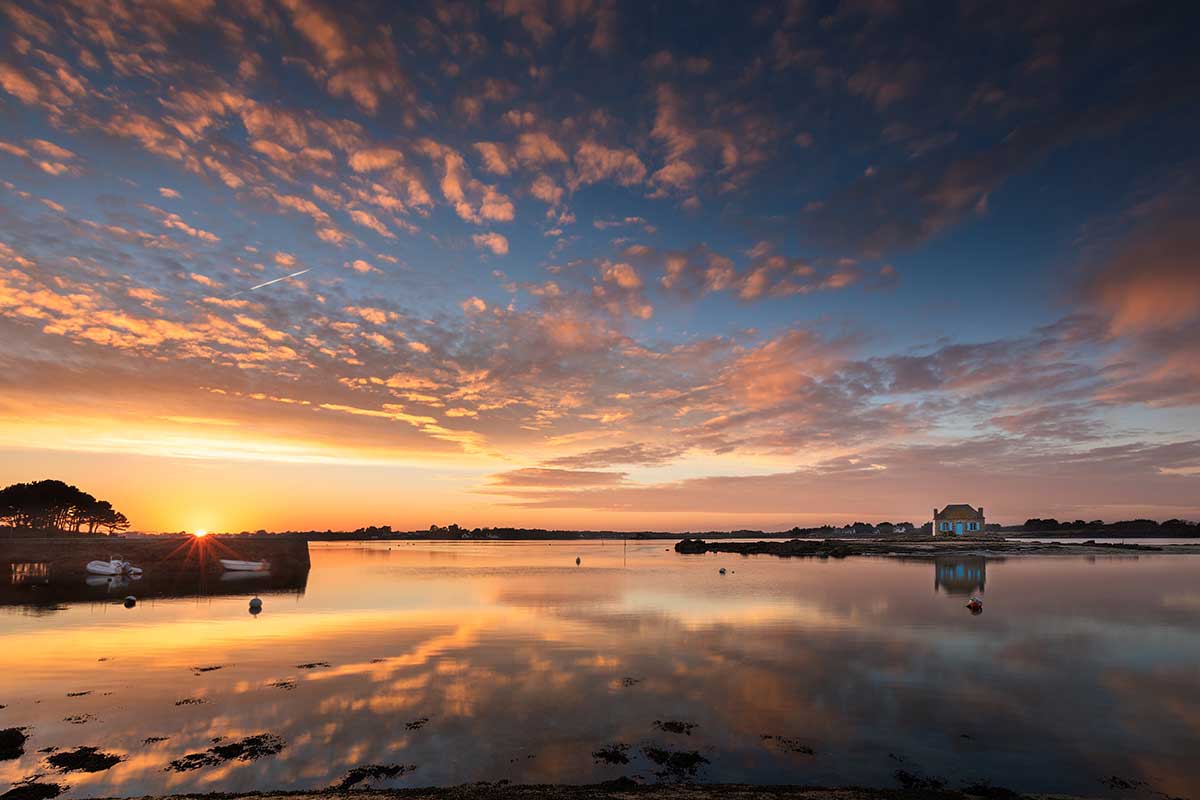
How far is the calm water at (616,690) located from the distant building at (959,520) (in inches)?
4755

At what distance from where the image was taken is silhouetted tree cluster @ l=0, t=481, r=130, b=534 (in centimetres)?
12975

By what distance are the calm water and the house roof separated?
12017cm

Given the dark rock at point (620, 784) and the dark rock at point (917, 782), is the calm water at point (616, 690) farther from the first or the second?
the dark rock at point (620, 784)

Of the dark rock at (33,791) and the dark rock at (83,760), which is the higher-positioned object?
the dark rock at (33,791)

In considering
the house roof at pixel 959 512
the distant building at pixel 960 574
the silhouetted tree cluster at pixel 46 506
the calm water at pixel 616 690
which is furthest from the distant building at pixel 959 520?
the silhouetted tree cluster at pixel 46 506

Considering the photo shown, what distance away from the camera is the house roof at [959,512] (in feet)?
527

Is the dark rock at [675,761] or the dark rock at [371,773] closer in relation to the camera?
the dark rock at [371,773]

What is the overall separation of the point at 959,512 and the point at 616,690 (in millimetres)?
170350

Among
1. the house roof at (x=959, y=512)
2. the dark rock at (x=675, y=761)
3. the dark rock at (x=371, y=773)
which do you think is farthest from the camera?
the house roof at (x=959, y=512)

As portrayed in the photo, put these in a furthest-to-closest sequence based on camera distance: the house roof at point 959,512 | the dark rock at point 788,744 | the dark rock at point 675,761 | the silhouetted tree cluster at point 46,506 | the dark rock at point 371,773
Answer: the house roof at point 959,512 → the silhouetted tree cluster at point 46,506 → the dark rock at point 788,744 → the dark rock at point 675,761 → the dark rock at point 371,773

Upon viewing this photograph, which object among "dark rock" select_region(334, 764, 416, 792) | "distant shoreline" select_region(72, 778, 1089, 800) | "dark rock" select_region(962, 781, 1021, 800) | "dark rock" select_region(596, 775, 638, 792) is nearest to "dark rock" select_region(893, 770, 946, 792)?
"distant shoreline" select_region(72, 778, 1089, 800)

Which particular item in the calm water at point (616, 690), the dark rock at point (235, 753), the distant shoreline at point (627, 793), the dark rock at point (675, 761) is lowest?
the calm water at point (616, 690)

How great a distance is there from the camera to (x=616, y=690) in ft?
81.3

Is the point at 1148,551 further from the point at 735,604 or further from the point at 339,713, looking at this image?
the point at 339,713
